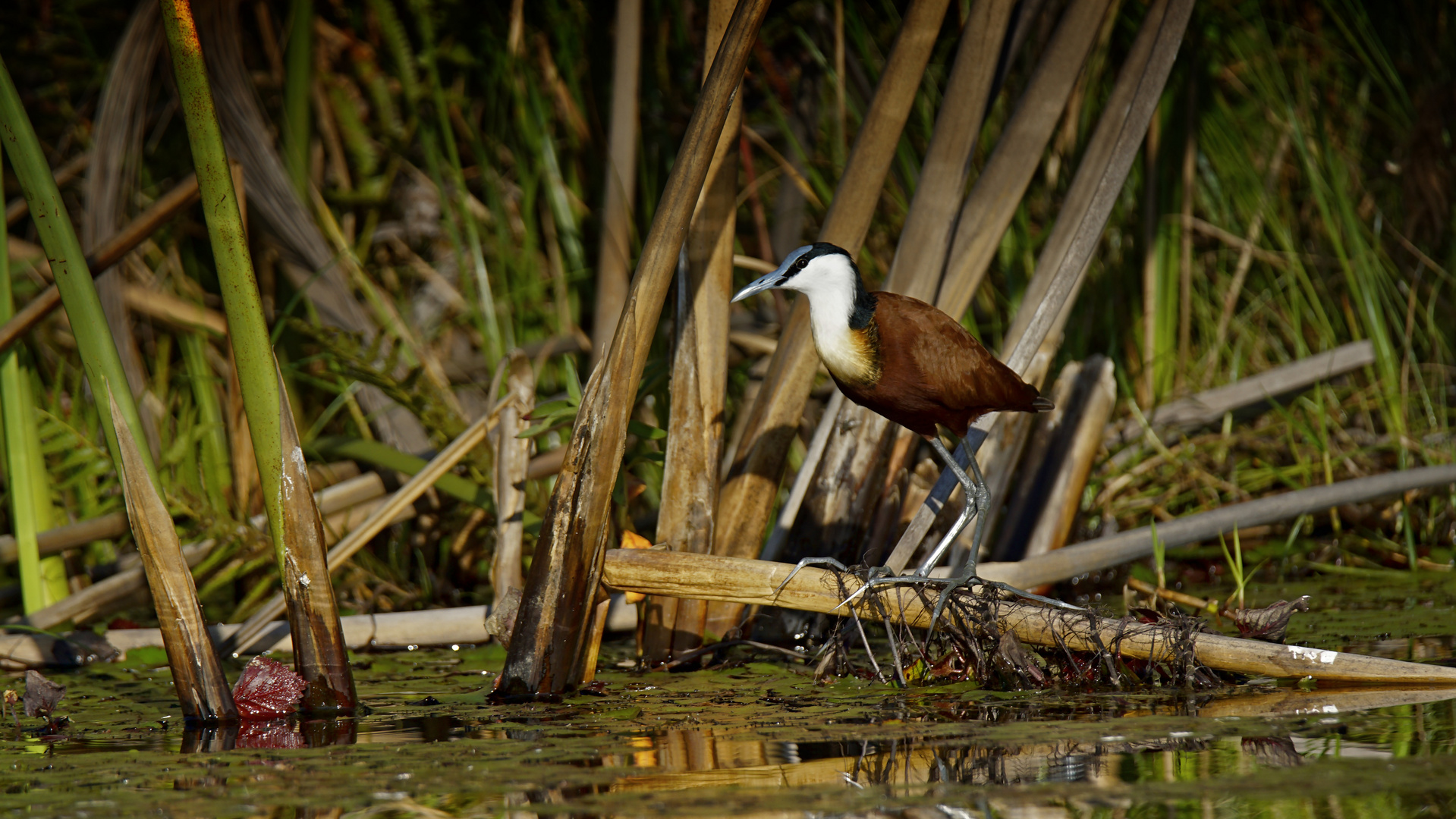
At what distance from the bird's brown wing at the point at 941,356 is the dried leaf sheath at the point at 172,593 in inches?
60.0

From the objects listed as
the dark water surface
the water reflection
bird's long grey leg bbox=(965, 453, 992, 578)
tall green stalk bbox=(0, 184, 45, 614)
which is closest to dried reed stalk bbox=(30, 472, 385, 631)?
tall green stalk bbox=(0, 184, 45, 614)

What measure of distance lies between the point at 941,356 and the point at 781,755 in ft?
3.48

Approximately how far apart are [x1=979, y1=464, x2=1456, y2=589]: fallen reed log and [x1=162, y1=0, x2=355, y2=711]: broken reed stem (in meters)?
1.51

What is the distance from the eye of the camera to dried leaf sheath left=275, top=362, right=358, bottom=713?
2.36m

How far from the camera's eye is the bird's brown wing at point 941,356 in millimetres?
2721

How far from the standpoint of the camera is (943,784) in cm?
183

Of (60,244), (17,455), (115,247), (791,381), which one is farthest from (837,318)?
(17,455)

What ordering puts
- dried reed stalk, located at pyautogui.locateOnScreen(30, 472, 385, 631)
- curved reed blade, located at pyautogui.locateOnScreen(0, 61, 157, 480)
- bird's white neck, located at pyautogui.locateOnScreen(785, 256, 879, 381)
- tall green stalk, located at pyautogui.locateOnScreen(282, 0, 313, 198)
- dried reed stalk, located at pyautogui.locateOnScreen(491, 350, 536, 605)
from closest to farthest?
curved reed blade, located at pyautogui.locateOnScreen(0, 61, 157, 480)
bird's white neck, located at pyautogui.locateOnScreen(785, 256, 879, 381)
dried reed stalk, located at pyautogui.locateOnScreen(491, 350, 536, 605)
dried reed stalk, located at pyautogui.locateOnScreen(30, 472, 385, 631)
tall green stalk, located at pyautogui.locateOnScreen(282, 0, 313, 198)

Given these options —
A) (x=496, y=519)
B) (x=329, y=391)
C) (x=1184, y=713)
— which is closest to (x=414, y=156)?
(x=329, y=391)

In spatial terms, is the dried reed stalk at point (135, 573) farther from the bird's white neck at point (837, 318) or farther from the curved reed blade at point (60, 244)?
the bird's white neck at point (837, 318)

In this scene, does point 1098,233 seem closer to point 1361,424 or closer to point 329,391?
point 1361,424

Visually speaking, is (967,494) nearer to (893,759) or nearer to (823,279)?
(823,279)

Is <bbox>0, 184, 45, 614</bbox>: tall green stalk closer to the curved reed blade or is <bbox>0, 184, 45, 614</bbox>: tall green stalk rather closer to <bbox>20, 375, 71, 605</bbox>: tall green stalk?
<bbox>20, 375, 71, 605</bbox>: tall green stalk

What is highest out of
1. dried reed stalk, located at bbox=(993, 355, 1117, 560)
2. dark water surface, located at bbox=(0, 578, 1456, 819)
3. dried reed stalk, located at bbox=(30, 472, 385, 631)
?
dried reed stalk, located at bbox=(993, 355, 1117, 560)
